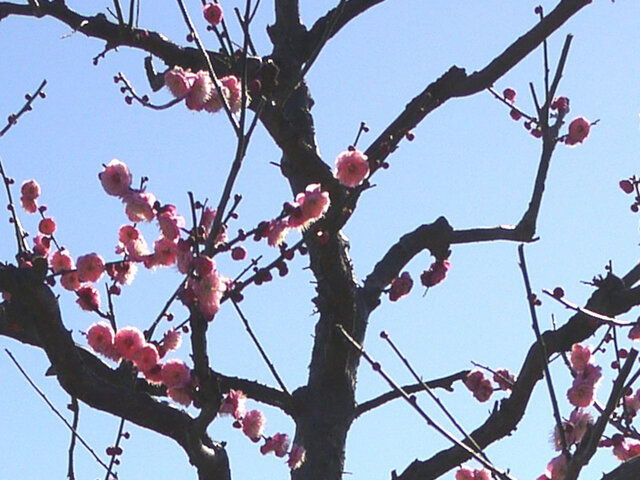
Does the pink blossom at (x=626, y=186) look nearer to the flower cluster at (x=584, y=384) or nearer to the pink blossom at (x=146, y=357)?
the flower cluster at (x=584, y=384)

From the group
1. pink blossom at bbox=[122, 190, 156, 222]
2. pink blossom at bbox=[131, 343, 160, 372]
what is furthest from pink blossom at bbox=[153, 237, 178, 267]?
pink blossom at bbox=[131, 343, 160, 372]

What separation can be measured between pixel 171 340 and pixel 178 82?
1030 mm

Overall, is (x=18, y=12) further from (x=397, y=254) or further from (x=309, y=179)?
(x=397, y=254)

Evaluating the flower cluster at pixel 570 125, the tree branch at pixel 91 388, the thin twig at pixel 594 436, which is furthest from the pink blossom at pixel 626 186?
the thin twig at pixel 594 436

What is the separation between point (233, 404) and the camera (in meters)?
3.94

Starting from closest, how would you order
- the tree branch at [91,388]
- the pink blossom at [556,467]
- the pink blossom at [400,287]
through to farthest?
1. the pink blossom at [556,467]
2. the tree branch at [91,388]
3. the pink blossom at [400,287]

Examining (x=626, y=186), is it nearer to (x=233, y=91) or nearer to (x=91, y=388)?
(x=233, y=91)

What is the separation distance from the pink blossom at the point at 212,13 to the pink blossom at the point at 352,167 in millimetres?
801

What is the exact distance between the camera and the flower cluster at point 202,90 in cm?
378

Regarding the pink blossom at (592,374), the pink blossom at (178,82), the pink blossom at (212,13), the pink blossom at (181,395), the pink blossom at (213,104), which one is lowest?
the pink blossom at (592,374)

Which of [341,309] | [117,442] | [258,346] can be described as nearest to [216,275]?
[258,346]

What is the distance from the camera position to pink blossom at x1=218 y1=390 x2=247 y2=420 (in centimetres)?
392

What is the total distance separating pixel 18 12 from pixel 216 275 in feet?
7.25

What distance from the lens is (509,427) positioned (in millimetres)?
3824
